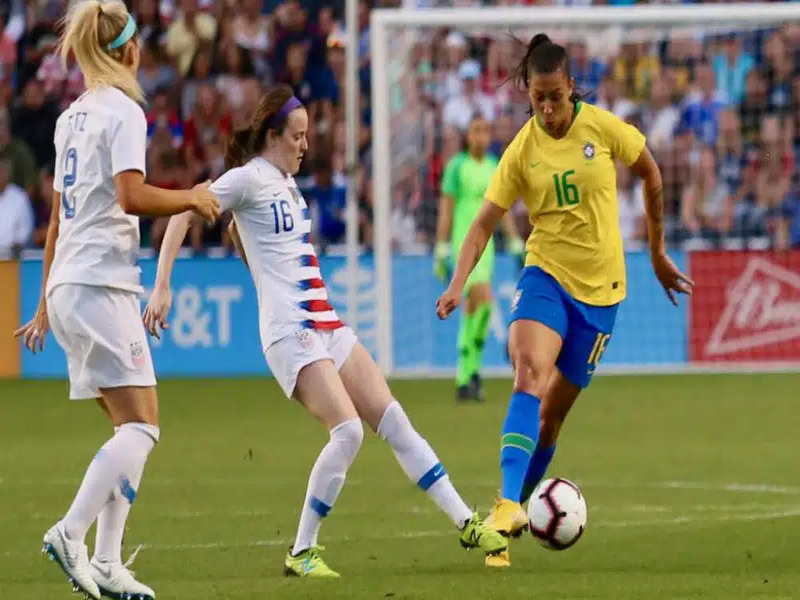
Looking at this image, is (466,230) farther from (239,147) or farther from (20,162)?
(239,147)

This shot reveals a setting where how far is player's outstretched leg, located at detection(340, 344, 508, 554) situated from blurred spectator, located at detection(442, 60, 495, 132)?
44.1 ft

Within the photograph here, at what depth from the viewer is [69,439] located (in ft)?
48.2

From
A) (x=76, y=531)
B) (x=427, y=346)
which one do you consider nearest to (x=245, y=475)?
(x=76, y=531)

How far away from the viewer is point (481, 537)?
8.11 meters

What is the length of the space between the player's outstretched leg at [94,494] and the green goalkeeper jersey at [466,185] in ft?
33.7

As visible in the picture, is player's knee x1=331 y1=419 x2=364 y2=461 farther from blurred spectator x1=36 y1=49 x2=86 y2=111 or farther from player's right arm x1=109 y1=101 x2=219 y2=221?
blurred spectator x1=36 y1=49 x2=86 y2=111

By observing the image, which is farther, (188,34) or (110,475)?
(188,34)

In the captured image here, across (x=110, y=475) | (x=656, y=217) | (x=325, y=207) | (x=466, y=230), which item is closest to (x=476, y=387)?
(x=466, y=230)

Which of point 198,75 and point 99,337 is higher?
point 198,75

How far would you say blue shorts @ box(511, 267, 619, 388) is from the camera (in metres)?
8.66

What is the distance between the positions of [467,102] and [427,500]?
11.4 meters

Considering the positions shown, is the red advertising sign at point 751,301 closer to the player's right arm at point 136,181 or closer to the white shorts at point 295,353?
the white shorts at point 295,353

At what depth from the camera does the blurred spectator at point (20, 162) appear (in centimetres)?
2153

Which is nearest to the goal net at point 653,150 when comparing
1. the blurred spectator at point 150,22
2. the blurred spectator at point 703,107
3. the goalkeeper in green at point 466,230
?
the blurred spectator at point 703,107
